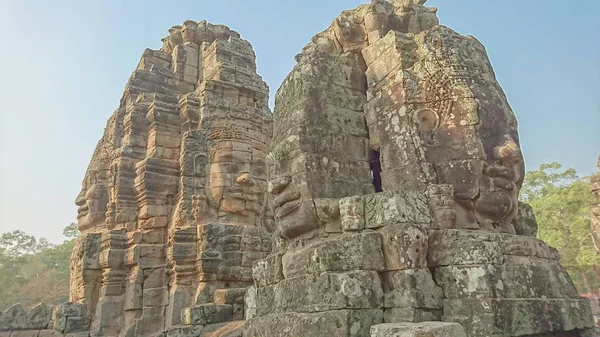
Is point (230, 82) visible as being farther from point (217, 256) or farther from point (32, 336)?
point (32, 336)

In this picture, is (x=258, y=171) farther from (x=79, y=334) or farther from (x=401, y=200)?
(x=401, y=200)

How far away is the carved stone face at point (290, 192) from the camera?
171 inches

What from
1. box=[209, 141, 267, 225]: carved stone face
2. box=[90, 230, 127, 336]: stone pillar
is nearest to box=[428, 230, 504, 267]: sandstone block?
box=[209, 141, 267, 225]: carved stone face

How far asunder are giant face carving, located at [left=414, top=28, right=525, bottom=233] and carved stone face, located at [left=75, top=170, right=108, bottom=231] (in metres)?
10.0

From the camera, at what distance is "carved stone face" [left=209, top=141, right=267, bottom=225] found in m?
10.0

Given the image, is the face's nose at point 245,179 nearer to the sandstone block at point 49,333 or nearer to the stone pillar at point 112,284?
the stone pillar at point 112,284

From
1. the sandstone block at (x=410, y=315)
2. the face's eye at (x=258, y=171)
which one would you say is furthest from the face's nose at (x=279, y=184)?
the face's eye at (x=258, y=171)

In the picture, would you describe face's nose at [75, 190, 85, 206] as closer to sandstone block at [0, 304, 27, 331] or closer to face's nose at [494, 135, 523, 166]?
sandstone block at [0, 304, 27, 331]

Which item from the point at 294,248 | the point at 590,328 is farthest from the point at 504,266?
the point at 294,248

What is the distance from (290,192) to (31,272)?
145 ft

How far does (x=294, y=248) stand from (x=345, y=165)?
974 mm

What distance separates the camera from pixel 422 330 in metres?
2.80

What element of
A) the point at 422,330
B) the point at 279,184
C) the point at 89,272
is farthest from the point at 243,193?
the point at 422,330

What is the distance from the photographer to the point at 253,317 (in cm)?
455
